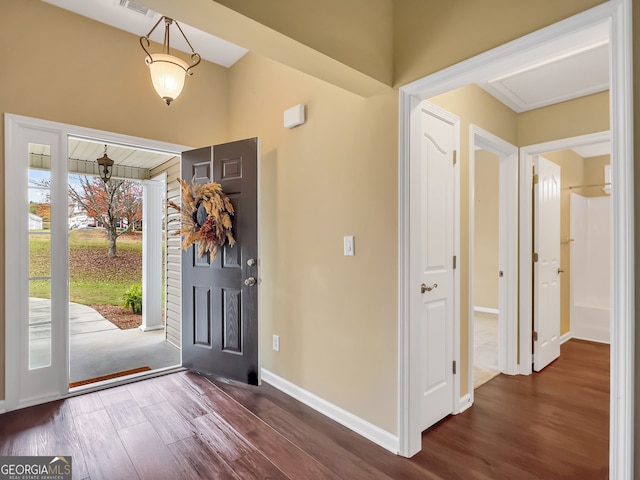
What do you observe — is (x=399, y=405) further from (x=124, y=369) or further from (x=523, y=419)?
(x=124, y=369)

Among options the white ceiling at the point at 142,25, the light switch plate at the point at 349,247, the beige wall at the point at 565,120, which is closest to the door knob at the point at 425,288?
the light switch plate at the point at 349,247

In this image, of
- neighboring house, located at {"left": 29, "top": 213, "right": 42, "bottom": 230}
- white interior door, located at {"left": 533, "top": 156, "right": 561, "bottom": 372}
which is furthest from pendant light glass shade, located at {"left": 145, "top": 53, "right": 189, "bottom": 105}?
white interior door, located at {"left": 533, "top": 156, "right": 561, "bottom": 372}

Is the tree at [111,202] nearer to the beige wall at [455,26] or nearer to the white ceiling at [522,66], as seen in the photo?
the white ceiling at [522,66]

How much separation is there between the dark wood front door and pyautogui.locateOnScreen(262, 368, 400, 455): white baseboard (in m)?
0.22

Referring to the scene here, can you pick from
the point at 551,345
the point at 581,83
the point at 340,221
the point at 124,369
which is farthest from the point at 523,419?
the point at 124,369

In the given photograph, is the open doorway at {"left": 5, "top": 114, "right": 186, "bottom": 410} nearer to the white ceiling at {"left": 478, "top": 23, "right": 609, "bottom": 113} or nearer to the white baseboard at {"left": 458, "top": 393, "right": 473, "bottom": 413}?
the white baseboard at {"left": 458, "top": 393, "right": 473, "bottom": 413}

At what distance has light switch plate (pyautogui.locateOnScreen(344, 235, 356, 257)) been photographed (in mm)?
2361

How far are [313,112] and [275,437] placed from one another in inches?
91.0

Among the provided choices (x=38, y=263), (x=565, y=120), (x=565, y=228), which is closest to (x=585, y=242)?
(x=565, y=228)

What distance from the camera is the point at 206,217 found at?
308 centimetres

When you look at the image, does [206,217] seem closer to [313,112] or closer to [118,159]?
[313,112]

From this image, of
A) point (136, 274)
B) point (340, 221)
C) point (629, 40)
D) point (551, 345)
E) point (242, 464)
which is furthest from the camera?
point (136, 274)

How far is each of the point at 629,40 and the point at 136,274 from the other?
7048 millimetres

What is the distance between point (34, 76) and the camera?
2.58 metres
